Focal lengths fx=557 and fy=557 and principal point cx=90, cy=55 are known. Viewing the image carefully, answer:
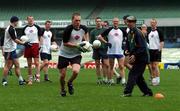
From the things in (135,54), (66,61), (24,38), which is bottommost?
(66,61)

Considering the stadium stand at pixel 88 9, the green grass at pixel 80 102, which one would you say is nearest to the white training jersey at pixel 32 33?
the green grass at pixel 80 102

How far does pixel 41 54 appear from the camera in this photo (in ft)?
64.1

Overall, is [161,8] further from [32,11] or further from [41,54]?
[41,54]

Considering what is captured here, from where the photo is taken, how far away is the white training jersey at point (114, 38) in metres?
17.1

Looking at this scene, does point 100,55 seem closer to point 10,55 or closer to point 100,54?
point 100,54

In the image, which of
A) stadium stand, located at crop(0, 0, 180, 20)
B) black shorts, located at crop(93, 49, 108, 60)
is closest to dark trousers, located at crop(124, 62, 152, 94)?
black shorts, located at crop(93, 49, 108, 60)

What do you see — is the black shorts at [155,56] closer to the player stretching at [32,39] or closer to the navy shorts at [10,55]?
the player stretching at [32,39]

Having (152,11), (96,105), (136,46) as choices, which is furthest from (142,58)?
(152,11)

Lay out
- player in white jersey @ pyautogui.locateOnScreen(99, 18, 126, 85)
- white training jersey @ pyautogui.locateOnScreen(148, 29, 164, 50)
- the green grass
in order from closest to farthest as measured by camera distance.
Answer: the green grass
player in white jersey @ pyautogui.locateOnScreen(99, 18, 126, 85)
white training jersey @ pyautogui.locateOnScreen(148, 29, 164, 50)

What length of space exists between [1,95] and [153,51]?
6424mm

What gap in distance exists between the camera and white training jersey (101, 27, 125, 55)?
675 inches

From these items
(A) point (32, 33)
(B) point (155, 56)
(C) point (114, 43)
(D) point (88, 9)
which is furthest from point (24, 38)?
(D) point (88, 9)

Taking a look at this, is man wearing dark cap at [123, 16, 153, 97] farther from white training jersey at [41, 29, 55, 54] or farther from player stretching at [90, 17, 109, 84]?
white training jersey at [41, 29, 55, 54]

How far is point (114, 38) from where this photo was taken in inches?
678
